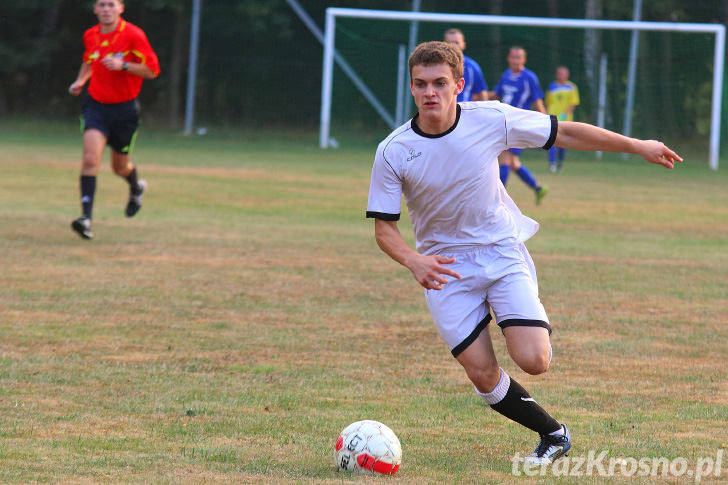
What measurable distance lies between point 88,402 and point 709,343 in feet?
12.1

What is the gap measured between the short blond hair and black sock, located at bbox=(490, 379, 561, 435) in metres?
1.29

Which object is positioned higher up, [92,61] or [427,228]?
[92,61]

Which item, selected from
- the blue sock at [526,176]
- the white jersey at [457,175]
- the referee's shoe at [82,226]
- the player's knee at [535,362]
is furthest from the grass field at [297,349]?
the blue sock at [526,176]

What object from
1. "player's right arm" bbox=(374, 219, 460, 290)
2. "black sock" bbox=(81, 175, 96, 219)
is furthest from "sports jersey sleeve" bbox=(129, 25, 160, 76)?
"player's right arm" bbox=(374, 219, 460, 290)

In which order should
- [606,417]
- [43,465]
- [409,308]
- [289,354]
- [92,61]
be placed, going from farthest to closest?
[92,61], [409,308], [289,354], [606,417], [43,465]

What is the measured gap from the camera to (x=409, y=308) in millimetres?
7762

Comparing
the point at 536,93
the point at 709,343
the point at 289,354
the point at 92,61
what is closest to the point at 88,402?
the point at 289,354

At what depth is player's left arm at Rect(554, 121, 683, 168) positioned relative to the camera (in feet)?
14.7

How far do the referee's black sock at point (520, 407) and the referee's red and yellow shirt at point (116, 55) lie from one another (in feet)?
22.3

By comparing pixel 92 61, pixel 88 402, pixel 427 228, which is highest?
pixel 92 61

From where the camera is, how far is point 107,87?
10555 millimetres

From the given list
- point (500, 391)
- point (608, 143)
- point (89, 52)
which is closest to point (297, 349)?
point (500, 391)

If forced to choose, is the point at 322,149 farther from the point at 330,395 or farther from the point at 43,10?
the point at 330,395

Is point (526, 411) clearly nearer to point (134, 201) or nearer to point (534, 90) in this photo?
point (134, 201)
